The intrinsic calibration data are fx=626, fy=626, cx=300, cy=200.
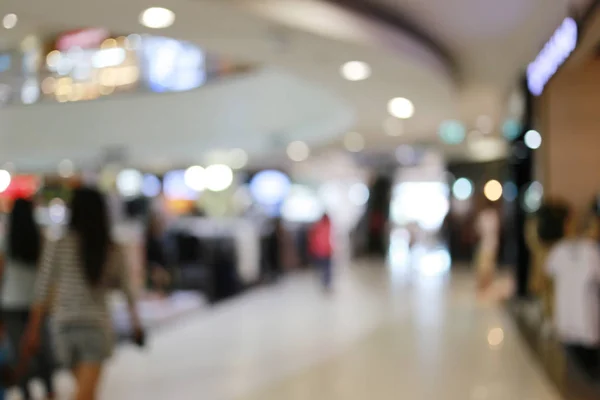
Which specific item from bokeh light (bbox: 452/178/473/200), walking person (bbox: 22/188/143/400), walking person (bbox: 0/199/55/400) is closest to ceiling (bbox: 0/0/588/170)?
walking person (bbox: 22/188/143/400)

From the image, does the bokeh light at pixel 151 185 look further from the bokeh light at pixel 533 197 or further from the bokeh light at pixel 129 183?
the bokeh light at pixel 533 197

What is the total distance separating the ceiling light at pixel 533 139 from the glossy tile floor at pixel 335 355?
2.35 metres

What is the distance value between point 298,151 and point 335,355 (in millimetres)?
9403

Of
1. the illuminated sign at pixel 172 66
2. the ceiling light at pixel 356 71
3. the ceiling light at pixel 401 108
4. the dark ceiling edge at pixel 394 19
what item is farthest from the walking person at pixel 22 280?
the illuminated sign at pixel 172 66

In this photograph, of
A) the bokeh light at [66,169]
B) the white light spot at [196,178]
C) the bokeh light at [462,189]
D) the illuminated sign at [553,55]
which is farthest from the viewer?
the bokeh light at [462,189]

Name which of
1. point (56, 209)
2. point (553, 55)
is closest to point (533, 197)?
point (553, 55)

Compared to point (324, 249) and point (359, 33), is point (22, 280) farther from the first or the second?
point (324, 249)

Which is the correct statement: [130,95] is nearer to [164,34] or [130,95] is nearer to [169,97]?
[169,97]

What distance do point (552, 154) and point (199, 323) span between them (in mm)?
5049

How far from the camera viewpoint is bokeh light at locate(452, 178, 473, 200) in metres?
20.1

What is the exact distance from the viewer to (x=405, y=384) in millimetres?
5766

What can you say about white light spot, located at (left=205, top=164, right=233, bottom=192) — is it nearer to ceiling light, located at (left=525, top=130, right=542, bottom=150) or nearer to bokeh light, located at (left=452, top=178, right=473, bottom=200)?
bokeh light, located at (left=452, top=178, right=473, bottom=200)

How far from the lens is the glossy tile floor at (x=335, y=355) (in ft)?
18.2

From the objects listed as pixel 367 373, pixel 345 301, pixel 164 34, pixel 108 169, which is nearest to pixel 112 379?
pixel 367 373
